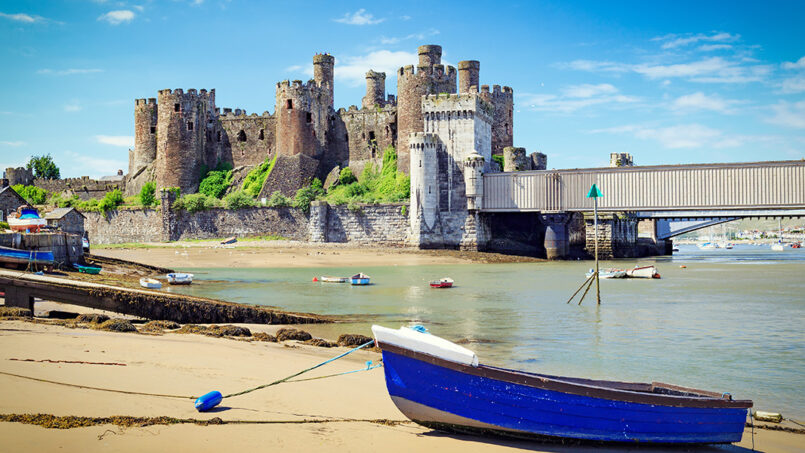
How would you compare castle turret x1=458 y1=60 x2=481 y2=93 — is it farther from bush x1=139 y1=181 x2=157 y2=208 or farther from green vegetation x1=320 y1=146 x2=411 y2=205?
bush x1=139 y1=181 x2=157 y2=208

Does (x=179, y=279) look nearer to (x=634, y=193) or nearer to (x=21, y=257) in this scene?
(x=21, y=257)

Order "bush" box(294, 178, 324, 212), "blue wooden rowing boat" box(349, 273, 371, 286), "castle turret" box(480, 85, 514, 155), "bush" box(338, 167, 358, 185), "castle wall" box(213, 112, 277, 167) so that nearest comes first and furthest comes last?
"blue wooden rowing boat" box(349, 273, 371, 286) → "bush" box(294, 178, 324, 212) → "bush" box(338, 167, 358, 185) → "castle turret" box(480, 85, 514, 155) → "castle wall" box(213, 112, 277, 167)

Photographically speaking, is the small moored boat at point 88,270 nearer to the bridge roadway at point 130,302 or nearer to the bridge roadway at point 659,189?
the bridge roadway at point 130,302

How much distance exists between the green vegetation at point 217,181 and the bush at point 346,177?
30.4 ft

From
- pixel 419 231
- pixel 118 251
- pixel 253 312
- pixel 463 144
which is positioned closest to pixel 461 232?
pixel 419 231

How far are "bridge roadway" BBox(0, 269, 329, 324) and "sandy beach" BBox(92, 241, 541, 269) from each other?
2144cm

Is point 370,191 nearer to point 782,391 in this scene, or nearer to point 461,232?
point 461,232

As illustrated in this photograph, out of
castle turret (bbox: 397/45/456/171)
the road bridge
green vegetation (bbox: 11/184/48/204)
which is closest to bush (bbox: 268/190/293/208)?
castle turret (bbox: 397/45/456/171)

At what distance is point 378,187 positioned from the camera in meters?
50.6

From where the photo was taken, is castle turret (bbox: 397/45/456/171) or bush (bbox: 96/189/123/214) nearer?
castle turret (bbox: 397/45/456/171)

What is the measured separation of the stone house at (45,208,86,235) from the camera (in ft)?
135

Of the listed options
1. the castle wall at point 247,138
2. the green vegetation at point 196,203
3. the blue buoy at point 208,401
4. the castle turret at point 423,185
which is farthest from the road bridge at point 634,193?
the blue buoy at point 208,401

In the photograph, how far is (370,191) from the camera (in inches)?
1998

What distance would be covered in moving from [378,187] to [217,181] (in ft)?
44.3
